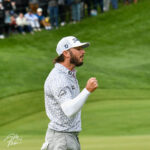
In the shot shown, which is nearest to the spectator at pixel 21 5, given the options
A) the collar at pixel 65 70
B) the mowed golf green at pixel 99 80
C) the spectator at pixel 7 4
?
the mowed golf green at pixel 99 80

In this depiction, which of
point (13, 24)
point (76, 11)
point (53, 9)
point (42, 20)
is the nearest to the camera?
point (13, 24)

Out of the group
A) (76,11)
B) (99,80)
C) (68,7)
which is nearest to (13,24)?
(68,7)

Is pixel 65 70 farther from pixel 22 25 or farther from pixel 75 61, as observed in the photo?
pixel 22 25

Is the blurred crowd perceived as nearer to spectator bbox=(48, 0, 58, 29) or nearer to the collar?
spectator bbox=(48, 0, 58, 29)

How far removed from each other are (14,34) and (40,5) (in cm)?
198

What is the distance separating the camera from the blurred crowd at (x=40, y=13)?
837 inches

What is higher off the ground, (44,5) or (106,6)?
(44,5)

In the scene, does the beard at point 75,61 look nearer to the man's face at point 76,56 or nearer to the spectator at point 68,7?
the man's face at point 76,56

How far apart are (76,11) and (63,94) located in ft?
64.5

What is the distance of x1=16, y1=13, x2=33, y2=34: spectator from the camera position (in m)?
21.4

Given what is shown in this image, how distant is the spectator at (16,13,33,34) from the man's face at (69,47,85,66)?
15760 millimetres

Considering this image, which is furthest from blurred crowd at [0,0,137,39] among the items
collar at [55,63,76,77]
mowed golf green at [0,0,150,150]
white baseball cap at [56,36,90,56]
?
collar at [55,63,76,77]

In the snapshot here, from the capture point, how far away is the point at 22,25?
72.3 ft

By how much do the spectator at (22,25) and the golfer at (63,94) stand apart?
15.8 meters
